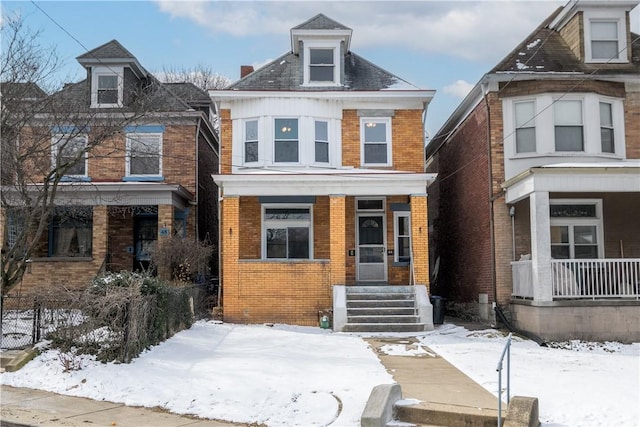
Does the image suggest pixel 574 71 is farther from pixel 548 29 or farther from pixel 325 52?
pixel 325 52

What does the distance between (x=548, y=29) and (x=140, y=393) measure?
16.4 meters

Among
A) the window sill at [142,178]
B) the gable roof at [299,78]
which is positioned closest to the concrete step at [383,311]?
the gable roof at [299,78]

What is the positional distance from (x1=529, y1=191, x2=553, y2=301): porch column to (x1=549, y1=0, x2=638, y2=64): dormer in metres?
5.59

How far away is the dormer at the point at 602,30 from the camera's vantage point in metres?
17.3

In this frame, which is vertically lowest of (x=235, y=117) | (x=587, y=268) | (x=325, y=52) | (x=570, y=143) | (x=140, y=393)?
(x=140, y=393)

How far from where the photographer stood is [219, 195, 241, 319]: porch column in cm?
1675

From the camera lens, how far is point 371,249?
758 inches

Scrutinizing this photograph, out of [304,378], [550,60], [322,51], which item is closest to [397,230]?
[322,51]

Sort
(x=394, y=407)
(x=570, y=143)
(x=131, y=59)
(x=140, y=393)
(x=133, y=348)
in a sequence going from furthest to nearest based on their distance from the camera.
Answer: (x=131, y=59) < (x=570, y=143) < (x=133, y=348) < (x=140, y=393) < (x=394, y=407)

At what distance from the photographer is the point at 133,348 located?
1020 centimetres

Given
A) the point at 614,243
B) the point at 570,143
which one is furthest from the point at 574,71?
the point at 614,243

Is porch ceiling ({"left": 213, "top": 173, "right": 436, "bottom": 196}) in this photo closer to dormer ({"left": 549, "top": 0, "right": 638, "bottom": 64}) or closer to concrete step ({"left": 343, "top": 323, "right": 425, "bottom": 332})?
concrete step ({"left": 343, "top": 323, "right": 425, "bottom": 332})

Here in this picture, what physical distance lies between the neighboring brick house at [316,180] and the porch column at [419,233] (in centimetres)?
3

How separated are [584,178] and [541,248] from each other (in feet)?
6.63
